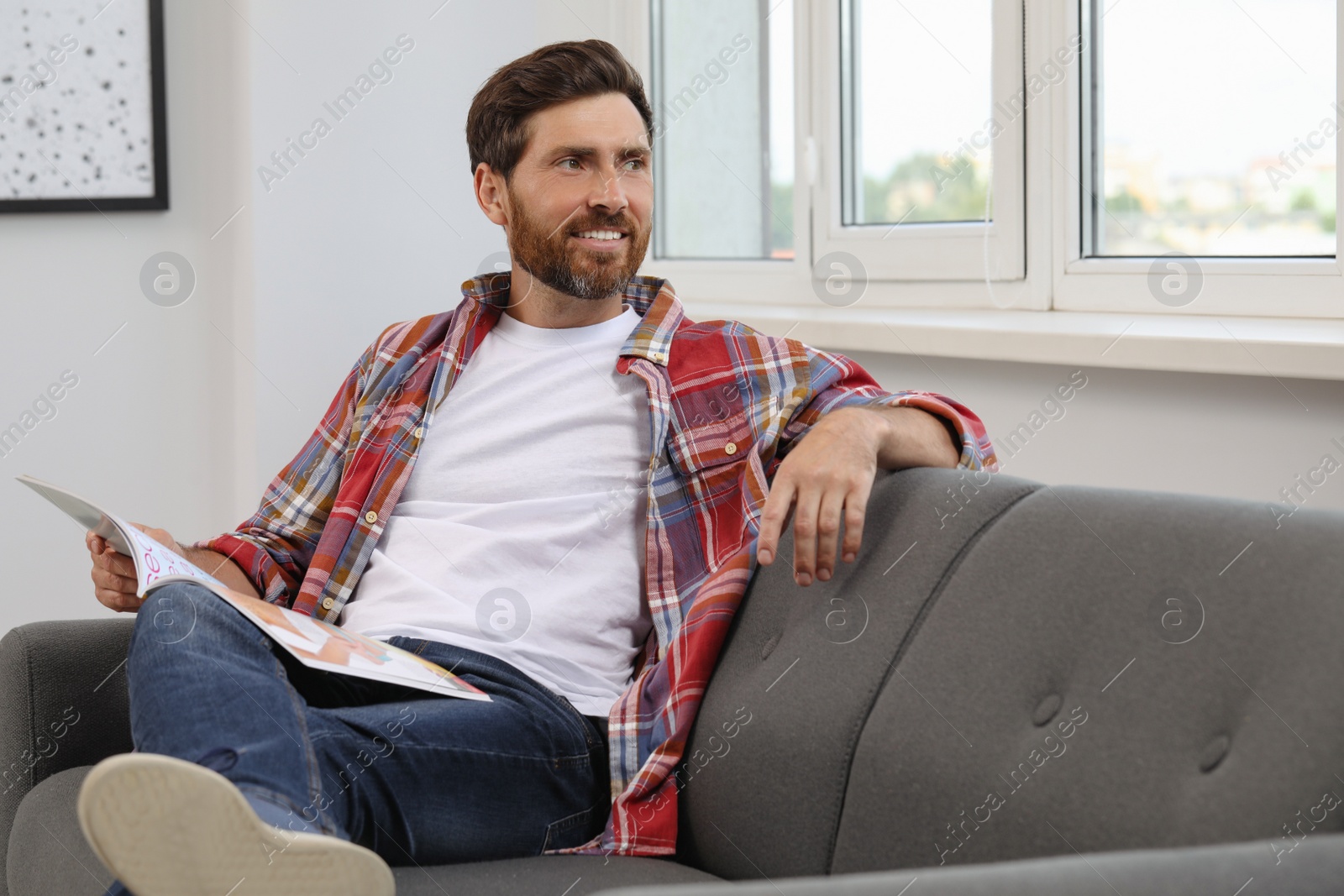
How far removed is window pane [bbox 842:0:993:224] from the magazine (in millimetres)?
1302

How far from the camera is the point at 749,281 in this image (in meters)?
2.68

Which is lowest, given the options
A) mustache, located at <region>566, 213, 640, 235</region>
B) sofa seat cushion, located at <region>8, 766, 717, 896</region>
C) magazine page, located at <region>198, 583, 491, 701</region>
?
sofa seat cushion, located at <region>8, 766, 717, 896</region>


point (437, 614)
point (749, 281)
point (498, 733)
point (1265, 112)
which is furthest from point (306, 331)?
point (1265, 112)

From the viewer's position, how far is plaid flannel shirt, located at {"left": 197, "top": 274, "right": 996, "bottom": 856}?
140 centimetres

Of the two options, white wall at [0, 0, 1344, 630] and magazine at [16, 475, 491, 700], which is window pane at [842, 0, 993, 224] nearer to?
white wall at [0, 0, 1344, 630]

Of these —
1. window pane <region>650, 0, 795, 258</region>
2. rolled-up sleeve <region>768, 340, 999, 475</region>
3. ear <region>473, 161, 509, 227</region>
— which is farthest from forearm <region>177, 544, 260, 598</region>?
window pane <region>650, 0, 795, 258</region>

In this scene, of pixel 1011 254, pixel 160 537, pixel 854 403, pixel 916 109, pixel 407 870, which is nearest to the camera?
pixel 407 870

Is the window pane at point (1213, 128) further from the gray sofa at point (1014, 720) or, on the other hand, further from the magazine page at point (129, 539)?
the magazine page at point (129, 539)

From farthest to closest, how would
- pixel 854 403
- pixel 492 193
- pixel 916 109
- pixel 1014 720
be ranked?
pixel 916 109
pixel 492 193
pixel 854 403
pixel 1014 720

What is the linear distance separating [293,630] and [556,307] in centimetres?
64

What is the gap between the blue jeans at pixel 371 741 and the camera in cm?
110

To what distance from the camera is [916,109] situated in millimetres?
2305

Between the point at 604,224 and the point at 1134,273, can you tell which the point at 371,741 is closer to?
the point at 604,224

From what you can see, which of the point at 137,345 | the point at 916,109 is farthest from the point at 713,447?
the point at 137,345
